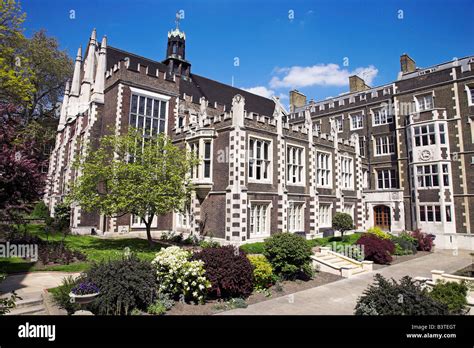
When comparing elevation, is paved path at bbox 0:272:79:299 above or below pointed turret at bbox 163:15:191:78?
below

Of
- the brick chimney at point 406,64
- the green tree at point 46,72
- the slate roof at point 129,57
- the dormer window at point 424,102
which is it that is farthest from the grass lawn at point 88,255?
the brick chimney at point 406,64

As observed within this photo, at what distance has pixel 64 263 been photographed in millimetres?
12461

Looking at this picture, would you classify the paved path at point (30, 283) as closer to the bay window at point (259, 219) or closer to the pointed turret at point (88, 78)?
the bay window at point (259, 219)

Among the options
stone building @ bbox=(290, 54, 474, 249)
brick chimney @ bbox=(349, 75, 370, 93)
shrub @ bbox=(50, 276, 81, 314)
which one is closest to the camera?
shrub @ bbox=(50, 276, 81, 314)

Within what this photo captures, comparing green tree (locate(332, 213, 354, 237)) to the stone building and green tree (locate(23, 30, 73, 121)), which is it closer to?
the stone building

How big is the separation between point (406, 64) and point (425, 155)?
14.3 meters

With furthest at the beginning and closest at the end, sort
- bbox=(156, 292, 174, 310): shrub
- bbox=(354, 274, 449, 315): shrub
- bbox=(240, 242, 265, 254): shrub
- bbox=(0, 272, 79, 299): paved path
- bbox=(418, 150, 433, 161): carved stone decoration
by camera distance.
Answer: bbox=(418, 150, 433, 161): carved stone decoration, bbox=(240, 242, 265, 254): shrub, bbox=(0, 272, 79, 299): paved path, bbox=(156, 292, 174, 310): shrub, bbox=(354, 274, 449, 315): shrub

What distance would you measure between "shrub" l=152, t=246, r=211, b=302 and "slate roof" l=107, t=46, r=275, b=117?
67.3ft

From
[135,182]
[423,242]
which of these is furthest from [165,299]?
[423,242]

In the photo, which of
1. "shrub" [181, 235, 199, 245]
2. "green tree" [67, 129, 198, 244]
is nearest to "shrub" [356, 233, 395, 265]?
"shrub" [181, 235, 199, 245]

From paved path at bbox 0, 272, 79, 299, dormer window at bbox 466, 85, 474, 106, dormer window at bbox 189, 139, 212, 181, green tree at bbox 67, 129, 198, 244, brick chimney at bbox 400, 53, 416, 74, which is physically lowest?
paved path at bbox 0, 272, 79, 299

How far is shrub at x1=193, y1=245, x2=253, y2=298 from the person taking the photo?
942 cm

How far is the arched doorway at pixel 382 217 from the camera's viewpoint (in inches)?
1147

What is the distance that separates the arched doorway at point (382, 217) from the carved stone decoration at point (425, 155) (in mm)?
6120
